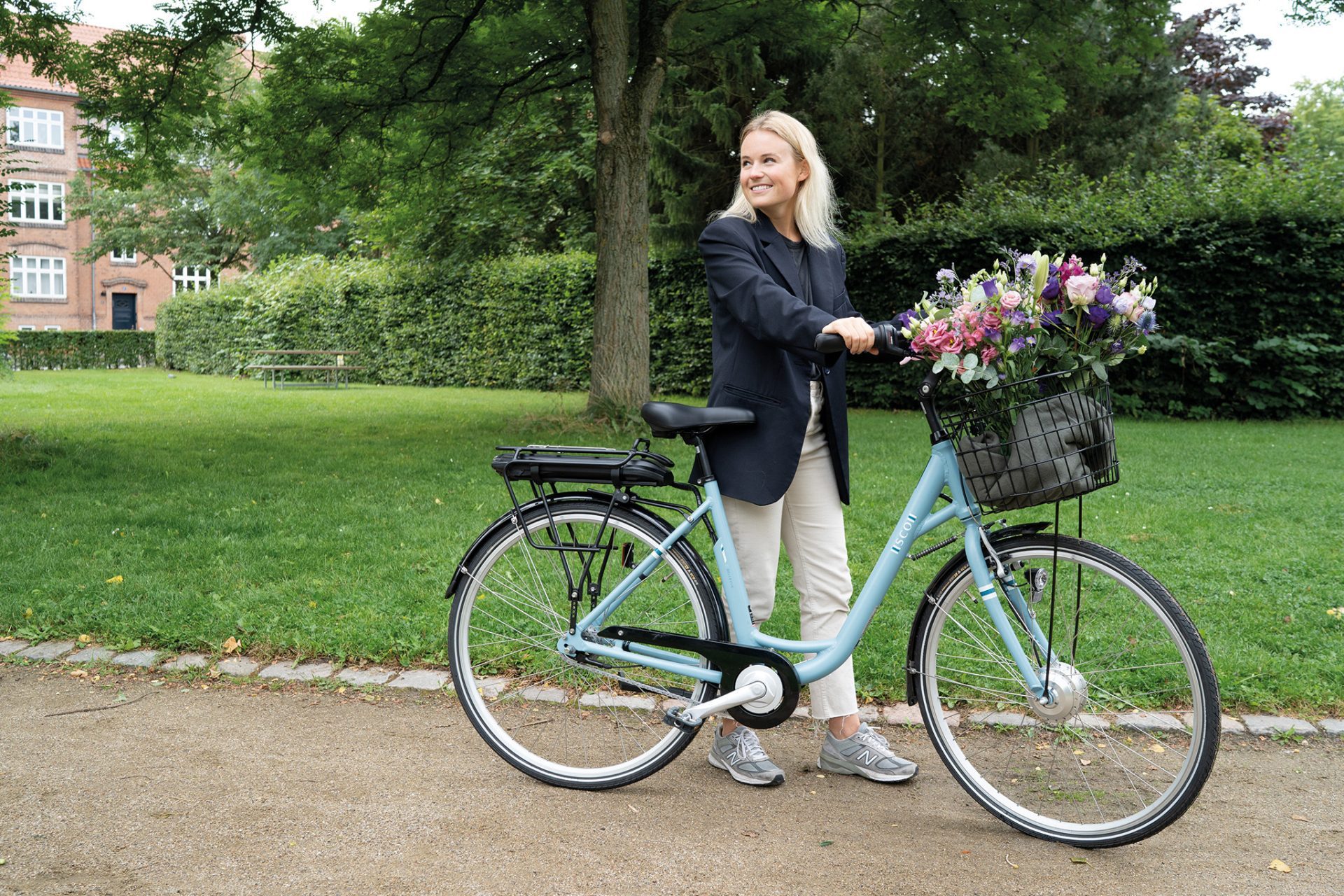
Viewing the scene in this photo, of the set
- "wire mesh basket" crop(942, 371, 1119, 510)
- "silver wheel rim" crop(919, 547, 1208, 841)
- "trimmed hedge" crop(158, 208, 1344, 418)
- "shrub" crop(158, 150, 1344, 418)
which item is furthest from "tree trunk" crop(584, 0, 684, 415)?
"wire mesh basket" crop(942, 371, 1119, 510)

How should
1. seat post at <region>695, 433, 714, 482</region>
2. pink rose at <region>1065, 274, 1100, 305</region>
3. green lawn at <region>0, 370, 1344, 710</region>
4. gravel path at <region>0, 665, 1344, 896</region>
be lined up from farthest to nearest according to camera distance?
green lawn at <region>0, 370, 1344, 710</region>, seat post at <region>695, 433, 714, 482</region>, gravel path at <region>0, 665, 1344, 896</region>, pink rose at <region>1065, 274, 1100, 305</region>

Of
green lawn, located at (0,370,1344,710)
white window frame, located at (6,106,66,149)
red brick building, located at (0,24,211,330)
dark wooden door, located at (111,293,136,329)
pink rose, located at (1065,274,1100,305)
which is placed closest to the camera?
pink rose, located at (1065,274,1100,305)

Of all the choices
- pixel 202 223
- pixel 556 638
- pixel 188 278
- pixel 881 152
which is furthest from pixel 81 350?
pixel 556 638

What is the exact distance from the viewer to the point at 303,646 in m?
4.75

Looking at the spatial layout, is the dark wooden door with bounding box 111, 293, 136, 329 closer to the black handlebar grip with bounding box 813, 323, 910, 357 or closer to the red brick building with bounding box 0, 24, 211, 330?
the red brick building with bounding box 0, 24, 211, 330

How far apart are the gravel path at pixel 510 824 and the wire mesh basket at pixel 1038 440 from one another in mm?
1003

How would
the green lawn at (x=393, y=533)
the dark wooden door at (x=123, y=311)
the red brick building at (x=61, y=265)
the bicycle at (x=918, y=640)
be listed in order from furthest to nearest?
the dark wooden door at (x=123, y=311)
the red brick building at (x=61, y=265)
the green lawn at (x=393, y=533)
the bicycle at (x=918, y=640)

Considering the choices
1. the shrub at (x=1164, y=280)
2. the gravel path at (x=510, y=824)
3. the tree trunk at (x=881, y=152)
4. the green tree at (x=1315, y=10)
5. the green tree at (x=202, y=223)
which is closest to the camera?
the gravel path at (x=510, y=824)

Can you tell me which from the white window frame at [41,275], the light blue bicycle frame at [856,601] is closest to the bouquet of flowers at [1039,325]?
the light blue bicycle frame at [856,601]

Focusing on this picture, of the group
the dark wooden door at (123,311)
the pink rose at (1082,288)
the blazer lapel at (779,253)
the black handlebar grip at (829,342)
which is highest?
the dark wooden door at (123,311)

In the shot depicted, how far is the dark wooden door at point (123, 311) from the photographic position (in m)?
55.3

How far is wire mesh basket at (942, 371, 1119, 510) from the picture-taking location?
2750 mm

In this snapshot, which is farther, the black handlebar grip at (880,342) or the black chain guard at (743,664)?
the black chain guard at (743,664)

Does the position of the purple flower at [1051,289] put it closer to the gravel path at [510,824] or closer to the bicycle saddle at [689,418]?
the bicycle saddle at [689,418]
